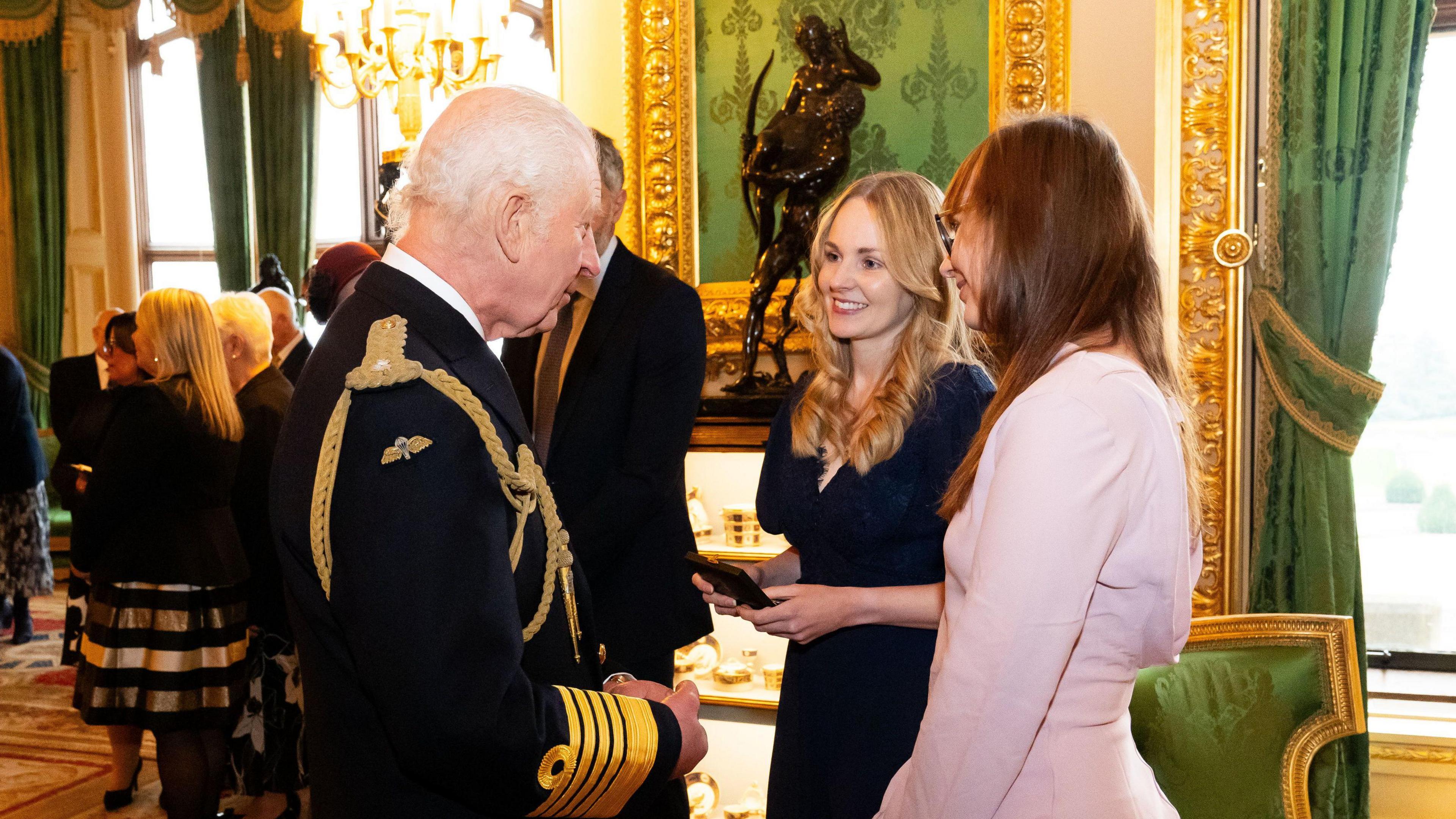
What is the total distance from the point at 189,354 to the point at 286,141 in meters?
4.66

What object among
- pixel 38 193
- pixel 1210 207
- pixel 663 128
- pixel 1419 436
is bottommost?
pixel 1419 436

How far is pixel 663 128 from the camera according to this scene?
4012mm

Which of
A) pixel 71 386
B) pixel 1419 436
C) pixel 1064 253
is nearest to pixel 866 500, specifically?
pixel 1064 253

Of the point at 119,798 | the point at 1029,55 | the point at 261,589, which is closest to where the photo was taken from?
the point at 1029,55

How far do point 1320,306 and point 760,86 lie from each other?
199 centimetres

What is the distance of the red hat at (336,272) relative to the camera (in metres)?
2.98

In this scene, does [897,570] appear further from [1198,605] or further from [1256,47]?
[1256,47]

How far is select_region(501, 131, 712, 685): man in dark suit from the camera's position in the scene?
2.16 m

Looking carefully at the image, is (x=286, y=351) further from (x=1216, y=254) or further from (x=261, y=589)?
(x=1216, y=254)

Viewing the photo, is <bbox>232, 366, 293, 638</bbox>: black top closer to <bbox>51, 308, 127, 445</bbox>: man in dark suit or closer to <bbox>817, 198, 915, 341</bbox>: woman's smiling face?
<bbox>817, 198, 915, 341</bbox>: woman's smiling face

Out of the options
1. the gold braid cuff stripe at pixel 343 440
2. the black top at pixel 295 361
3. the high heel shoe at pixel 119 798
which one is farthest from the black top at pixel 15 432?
the gold braid cuff stripe at pixel 343 440

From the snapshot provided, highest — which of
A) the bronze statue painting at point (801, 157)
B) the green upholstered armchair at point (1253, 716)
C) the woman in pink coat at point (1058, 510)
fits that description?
the bronze statue painting at point (801, 157)

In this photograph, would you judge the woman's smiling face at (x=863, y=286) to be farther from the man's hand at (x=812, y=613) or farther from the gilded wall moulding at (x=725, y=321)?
the gilded wall moulding at (x=725, y=321)

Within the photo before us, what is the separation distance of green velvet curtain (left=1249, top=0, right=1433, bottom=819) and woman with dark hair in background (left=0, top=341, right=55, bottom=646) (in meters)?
6.30
